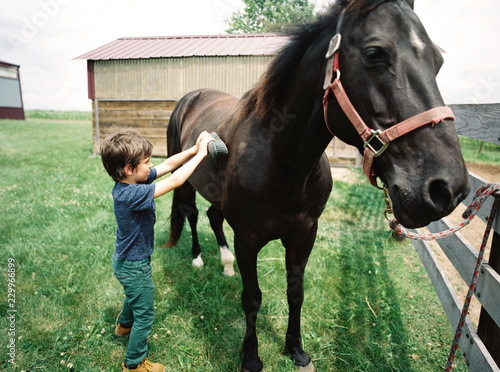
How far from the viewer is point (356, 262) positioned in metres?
3.46

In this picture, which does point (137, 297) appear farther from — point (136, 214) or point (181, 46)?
point (181, 46)

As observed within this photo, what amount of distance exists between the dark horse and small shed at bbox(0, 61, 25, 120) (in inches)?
1283

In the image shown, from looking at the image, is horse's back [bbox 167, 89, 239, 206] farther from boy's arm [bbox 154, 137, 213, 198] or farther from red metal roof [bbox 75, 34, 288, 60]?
red metal roof [bbox 75, 34, 288, 60]

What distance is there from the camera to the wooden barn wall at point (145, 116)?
388 inches

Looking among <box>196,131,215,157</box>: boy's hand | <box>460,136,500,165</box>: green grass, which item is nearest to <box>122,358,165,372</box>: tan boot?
<box>196,131,215,157</box>: boy's hand

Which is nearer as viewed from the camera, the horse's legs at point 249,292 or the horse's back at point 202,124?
the horse's legs at point 249,292

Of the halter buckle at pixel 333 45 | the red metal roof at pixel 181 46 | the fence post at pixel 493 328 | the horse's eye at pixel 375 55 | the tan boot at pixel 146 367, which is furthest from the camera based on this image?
the red metal roof at pixel 181 46

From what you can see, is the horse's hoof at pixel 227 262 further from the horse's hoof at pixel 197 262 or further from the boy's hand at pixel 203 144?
the boy's hand at pixel 203 144

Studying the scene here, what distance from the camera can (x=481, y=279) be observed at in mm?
1702

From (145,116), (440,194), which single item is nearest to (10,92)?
(145,116)

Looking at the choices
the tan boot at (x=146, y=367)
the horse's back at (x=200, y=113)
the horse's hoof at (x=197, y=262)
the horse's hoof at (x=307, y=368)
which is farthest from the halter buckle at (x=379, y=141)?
the horse's hoof at (x=197, y=262)

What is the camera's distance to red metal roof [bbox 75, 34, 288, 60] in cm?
978

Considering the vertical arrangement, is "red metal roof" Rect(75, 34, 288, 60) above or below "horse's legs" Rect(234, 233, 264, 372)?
above

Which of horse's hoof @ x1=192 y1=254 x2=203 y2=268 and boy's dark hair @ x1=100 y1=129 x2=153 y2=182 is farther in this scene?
horse's hoof @ x1=192 y1=254 x2=203 y2=268
